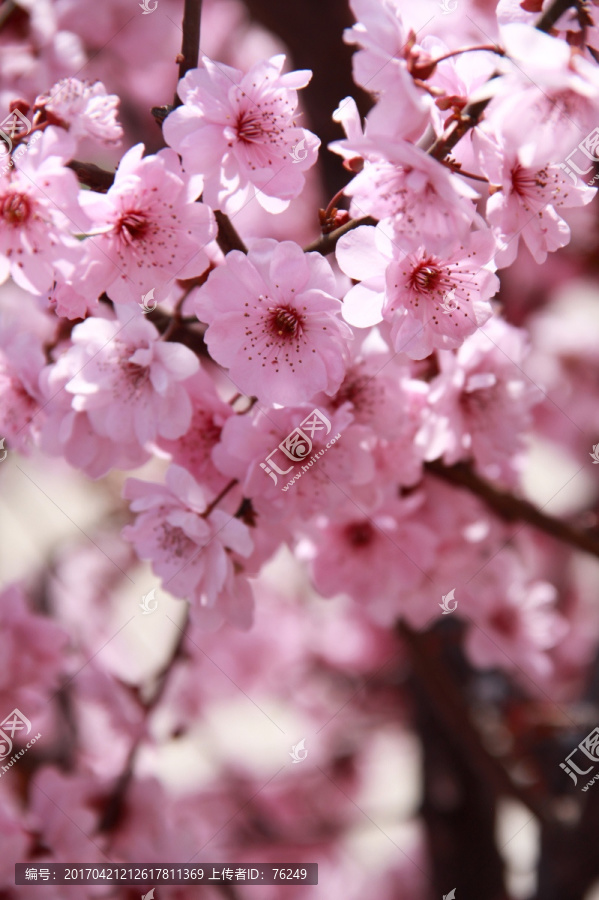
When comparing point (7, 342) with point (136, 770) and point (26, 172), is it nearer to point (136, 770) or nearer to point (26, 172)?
point (26, 172)

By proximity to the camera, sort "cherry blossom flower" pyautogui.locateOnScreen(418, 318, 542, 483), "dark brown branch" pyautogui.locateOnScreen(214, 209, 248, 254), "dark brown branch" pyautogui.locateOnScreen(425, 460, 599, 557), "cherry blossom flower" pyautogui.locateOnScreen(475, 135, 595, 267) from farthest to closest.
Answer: "dark brown branch" pyautogui.locateOnScreen(425, 460, 599, 557) → "cherry blossom flower" pyautogui.locateOnScreen(418, 318, 542, 483) → "dark brown branch" pyautogui.locateOnScreen(214, 209, 248, 254) → "cherry blossom flower" pyautogui.locateOnScreen(475, 135, 595, 267)

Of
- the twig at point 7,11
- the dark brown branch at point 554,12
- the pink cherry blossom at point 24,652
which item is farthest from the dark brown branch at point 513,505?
the twig at point 7,11

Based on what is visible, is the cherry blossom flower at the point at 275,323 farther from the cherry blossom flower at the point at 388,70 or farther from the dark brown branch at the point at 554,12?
the dark brown branch at the point at 554,12

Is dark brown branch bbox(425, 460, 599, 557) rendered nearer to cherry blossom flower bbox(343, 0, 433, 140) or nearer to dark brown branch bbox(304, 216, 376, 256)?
dark brown branch bbox(304, 216, 376, 256)

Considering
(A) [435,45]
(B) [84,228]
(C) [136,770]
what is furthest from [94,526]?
(A) [435,45]

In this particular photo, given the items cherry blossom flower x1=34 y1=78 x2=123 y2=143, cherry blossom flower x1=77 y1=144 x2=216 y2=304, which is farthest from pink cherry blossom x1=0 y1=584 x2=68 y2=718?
cherry blossom flower x1=34 y1=78 x2=123 y2=143

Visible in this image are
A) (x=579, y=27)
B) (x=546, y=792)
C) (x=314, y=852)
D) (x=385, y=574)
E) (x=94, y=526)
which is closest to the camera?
(x=579, y=27)

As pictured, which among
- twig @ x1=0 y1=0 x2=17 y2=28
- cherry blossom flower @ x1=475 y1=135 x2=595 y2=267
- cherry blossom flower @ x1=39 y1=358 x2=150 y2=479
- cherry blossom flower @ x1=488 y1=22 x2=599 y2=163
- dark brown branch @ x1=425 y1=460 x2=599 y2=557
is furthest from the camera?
twig @ x1=0 y1=0 x2=17 y2=28
